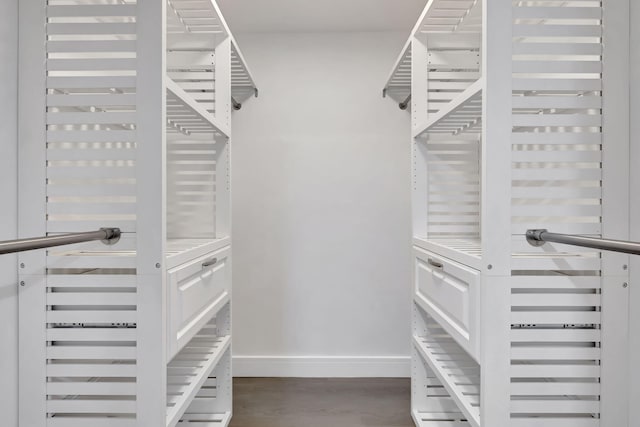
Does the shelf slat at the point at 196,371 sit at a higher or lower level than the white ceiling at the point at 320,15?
lower

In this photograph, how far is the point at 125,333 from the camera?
1.33 m

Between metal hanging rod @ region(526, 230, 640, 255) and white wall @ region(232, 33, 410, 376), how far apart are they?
5.28 ft

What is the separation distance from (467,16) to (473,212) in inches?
35.0

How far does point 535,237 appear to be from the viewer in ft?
4.20

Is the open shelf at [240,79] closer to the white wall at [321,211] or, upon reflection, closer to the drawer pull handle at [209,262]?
the white wall at [321,211]

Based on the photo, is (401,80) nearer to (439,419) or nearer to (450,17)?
(450,17)

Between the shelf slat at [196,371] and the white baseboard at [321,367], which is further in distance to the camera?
the white baseboard at [321,367]

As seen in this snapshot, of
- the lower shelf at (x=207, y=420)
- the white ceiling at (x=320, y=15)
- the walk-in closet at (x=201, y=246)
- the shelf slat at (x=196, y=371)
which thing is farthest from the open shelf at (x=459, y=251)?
the white ceiling at (x=320, y=15)

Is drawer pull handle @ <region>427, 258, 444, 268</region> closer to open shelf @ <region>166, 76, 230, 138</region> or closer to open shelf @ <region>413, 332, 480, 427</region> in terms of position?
open shelf @ <region>413, 332, 480, 427</region>

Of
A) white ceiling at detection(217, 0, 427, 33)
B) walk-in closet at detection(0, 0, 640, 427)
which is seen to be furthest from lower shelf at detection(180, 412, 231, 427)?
white ceiling at detection(217, 0, 427, 33)

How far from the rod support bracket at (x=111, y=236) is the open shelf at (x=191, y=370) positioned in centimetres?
57

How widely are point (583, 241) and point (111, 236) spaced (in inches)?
48.1

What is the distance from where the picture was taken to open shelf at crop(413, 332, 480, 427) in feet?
5.07

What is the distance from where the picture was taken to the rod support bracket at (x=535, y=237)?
127cm
